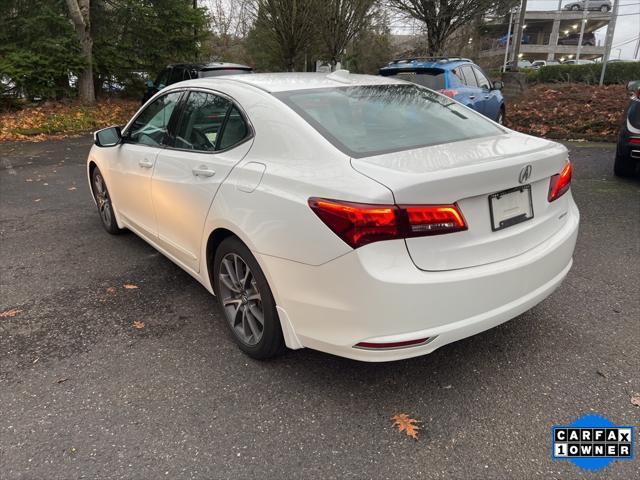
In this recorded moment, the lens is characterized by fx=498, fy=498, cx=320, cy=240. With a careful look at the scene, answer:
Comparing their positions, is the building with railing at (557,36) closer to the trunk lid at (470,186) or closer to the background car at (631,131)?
the background car at (631,131)

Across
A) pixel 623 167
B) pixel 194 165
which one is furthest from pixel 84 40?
pixel 623 167

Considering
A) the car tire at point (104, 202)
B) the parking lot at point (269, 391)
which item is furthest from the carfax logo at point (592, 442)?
the car tire at point (104, 202)

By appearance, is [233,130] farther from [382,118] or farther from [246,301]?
[246,301]

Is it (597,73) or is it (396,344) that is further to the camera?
(597,73)

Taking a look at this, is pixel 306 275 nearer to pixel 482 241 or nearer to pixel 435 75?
pixel 482 241

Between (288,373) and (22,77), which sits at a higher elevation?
(22,77)

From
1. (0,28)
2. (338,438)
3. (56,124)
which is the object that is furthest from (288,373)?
(0,28)

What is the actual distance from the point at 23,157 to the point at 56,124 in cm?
365

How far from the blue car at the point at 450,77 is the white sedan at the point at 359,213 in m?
5.08

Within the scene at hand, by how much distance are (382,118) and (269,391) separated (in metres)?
1.66

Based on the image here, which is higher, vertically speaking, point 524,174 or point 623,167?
point 524,174

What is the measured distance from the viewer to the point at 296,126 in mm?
2584

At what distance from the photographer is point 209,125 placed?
319cm

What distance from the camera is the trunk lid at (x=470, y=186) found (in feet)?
7.00
